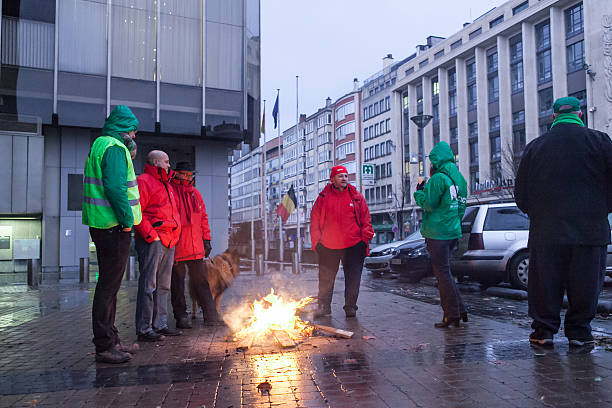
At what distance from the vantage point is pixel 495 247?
1008cm

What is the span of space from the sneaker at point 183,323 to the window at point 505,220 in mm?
6285

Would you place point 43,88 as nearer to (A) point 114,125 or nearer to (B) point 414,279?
(B) point 414,279

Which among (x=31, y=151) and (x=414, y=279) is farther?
(x=31, y=151)

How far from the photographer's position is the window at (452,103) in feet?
189

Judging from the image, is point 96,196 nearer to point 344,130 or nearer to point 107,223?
point 107,223

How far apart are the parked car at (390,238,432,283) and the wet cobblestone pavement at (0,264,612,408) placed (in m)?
5.86

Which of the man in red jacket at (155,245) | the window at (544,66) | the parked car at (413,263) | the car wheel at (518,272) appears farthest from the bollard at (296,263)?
the window at (544,66)

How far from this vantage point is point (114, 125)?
487 cm

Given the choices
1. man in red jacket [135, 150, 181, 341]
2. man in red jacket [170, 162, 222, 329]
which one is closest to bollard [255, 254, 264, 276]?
man in red jacket [170, 162, 222, 329]

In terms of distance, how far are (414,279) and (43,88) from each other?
583 inches

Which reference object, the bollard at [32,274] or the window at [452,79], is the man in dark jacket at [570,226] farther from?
the window at [452,79]

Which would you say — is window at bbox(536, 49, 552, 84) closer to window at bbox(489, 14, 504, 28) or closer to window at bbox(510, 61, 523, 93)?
window at bbox(510, 61, 523, 93)

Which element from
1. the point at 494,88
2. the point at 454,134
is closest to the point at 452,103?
the point at 454,134

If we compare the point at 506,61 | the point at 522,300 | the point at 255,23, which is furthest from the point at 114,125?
the point at 506,61
